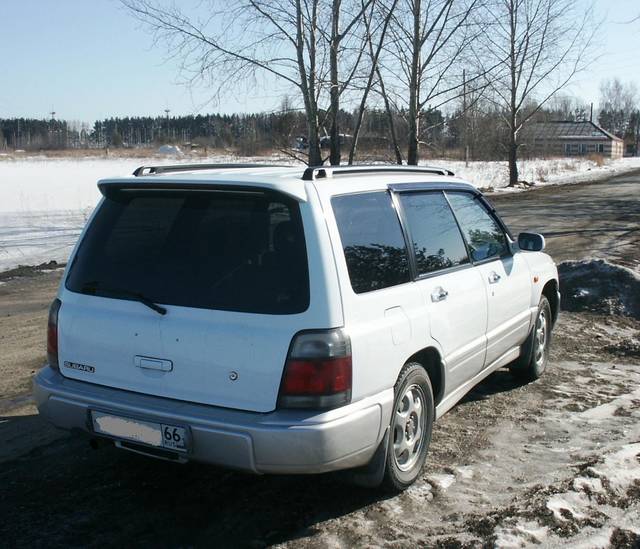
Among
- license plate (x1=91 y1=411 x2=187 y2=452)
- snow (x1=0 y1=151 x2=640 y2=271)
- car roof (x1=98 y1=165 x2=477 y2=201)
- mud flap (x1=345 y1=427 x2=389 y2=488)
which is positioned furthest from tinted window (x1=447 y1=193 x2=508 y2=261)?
license plate (x1=91 y1=411 x2=187 y2=452)

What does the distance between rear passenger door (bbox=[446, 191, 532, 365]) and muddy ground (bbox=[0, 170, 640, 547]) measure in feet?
1.92

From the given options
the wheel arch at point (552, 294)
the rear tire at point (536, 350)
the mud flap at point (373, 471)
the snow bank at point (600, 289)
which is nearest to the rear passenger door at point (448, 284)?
the mud flap at point (373, 471)

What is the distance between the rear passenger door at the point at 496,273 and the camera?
4891 millimetres

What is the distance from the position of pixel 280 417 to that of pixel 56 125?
185054 mm

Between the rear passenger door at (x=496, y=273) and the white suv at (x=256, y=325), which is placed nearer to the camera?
the white suv at (x=256, y=325)

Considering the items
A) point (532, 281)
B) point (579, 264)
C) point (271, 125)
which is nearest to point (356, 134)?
point (271, 125)

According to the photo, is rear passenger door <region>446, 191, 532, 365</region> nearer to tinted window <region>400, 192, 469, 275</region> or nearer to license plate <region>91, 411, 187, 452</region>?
tinted window <region>400, 192, 469, 275</region>

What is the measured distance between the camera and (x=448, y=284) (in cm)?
430

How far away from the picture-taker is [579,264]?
945 centimetres

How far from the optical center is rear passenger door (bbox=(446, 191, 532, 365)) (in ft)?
16.0

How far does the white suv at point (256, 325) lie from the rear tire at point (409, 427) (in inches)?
0.4

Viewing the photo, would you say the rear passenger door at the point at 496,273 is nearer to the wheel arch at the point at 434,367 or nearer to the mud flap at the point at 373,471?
the wheel arch at the point at 434,367

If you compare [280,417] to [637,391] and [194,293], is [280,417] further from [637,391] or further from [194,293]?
[637,391]

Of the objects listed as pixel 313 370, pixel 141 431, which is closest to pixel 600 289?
pixel 313 370
